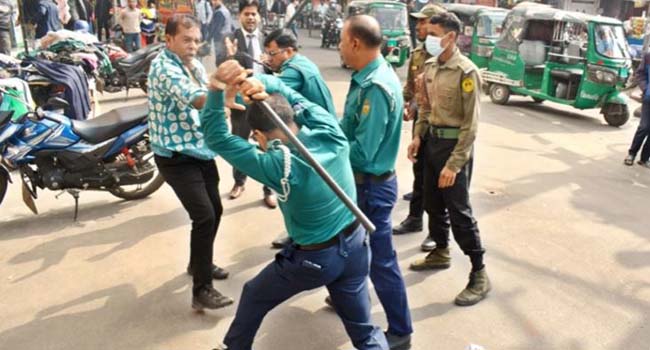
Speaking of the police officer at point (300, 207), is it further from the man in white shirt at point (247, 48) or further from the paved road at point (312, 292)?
the man in white shirt at point (247, 48)

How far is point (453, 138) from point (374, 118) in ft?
3.04

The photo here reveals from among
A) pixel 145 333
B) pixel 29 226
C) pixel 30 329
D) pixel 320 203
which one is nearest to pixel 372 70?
pixel 320 203

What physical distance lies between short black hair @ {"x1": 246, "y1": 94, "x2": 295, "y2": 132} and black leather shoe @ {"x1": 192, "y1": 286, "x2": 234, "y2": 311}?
5.05ft

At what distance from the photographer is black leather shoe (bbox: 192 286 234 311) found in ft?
11.0

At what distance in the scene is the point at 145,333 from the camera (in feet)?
10.4

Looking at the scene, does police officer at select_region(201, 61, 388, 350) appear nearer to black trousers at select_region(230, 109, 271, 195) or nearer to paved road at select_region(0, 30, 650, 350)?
paved road at select_region(0, 30, 650, 350)

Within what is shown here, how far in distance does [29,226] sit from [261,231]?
1888 millimetres

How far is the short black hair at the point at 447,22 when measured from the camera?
3457mm

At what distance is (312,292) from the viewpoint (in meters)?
3.63

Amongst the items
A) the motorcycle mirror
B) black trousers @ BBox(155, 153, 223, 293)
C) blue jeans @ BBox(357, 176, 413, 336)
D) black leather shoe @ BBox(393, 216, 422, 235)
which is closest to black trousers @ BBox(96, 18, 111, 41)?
the motorcycle mirror

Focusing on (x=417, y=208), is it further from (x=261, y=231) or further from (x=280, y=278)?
(x=280, y=278)

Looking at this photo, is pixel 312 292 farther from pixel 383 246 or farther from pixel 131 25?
pixel 131 25

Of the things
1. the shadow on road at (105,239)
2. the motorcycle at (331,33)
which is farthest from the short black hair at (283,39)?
the motorcycle at (331,33)

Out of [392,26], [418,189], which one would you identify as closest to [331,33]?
[392,26]
